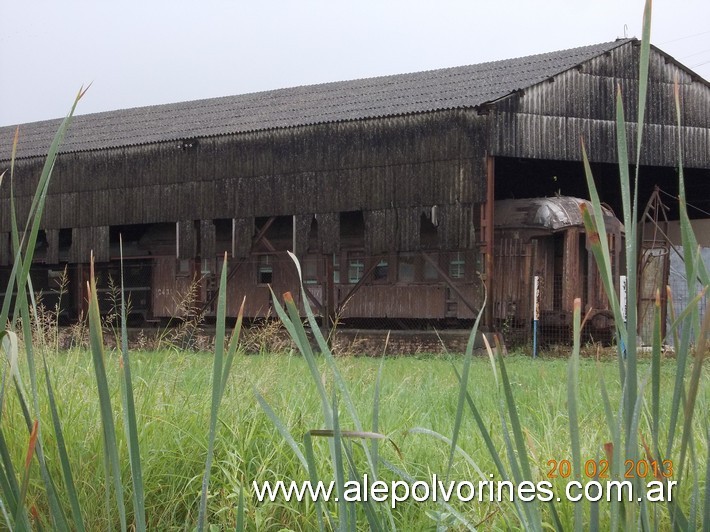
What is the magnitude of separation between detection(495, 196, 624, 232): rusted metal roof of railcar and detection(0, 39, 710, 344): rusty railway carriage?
0.29 meters

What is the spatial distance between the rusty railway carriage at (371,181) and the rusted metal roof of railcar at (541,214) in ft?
0.96

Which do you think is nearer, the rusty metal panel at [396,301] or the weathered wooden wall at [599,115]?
the weathered wooden wall at [599,115]

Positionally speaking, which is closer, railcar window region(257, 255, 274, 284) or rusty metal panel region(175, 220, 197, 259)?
rusty metal panel region(175, 220, 197, 259)

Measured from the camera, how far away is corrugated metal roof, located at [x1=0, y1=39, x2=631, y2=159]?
20750 millimetres

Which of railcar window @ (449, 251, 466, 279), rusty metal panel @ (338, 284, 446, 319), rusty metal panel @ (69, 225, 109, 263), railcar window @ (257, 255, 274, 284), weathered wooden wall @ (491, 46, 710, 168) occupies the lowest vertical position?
rusty metal panel @ (338, 284, 446, 319)

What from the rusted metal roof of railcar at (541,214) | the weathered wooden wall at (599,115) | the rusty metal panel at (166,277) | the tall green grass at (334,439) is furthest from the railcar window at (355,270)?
the tall green grass at (334,439)

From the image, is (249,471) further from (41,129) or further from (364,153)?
(41,129)

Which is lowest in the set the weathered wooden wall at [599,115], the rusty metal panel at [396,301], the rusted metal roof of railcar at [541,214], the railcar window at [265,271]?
the rusty metal panel at [396,301]

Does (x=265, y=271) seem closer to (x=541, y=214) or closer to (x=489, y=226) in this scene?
(x=489, y=226)

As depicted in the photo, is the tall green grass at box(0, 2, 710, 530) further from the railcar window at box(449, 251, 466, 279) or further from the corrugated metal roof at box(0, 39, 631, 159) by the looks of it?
the railcar window at box(449, 251, 466, 279)

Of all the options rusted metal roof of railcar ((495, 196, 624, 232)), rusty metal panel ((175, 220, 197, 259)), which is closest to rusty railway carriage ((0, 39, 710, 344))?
rusty metal panel ((175, 220, 197, 259))

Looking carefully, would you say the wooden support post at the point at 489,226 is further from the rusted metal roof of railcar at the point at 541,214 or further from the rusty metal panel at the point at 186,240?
the rusty metal panel at the point at 186,240

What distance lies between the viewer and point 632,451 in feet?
6.08

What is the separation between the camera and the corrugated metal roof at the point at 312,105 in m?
20.8
